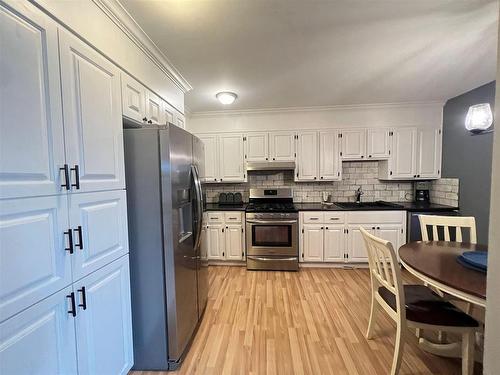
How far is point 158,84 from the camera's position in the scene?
2119 millimetres

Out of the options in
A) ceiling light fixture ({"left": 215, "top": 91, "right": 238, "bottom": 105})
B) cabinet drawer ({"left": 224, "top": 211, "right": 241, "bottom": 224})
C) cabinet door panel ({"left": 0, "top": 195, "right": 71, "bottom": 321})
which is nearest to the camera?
cabinet door panel ({"left": 0, "top": 195, "right": 71, "bottom": 321})

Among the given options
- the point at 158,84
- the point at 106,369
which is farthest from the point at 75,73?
the point at 106,369

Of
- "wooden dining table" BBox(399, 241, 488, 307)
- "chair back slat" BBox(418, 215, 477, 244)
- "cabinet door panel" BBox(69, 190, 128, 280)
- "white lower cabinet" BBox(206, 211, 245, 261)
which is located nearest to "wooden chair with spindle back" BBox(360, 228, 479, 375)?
"wooden dining table" BBox(399, 241, 488, 307)

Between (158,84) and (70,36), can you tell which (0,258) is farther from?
(158,84)

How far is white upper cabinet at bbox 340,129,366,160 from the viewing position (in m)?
3.58

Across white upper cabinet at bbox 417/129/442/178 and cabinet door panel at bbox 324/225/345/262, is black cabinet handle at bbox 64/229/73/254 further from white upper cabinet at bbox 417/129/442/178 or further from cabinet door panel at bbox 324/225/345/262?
white upper cabinet at bbox 417/129/442/178

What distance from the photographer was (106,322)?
51.9 inches

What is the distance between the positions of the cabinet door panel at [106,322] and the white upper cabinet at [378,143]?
3533 mm

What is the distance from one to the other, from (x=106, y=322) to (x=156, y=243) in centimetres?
51

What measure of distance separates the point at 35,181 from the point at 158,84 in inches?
60.0

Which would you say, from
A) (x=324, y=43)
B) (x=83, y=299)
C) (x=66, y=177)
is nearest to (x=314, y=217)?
(x=324, y=43)

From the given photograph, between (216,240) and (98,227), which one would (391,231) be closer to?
(216,240)

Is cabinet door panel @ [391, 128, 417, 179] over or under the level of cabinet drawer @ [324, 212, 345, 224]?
over

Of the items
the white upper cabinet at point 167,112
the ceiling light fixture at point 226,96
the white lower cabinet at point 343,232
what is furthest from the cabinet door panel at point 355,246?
the white upper cabinet at point 167,112
